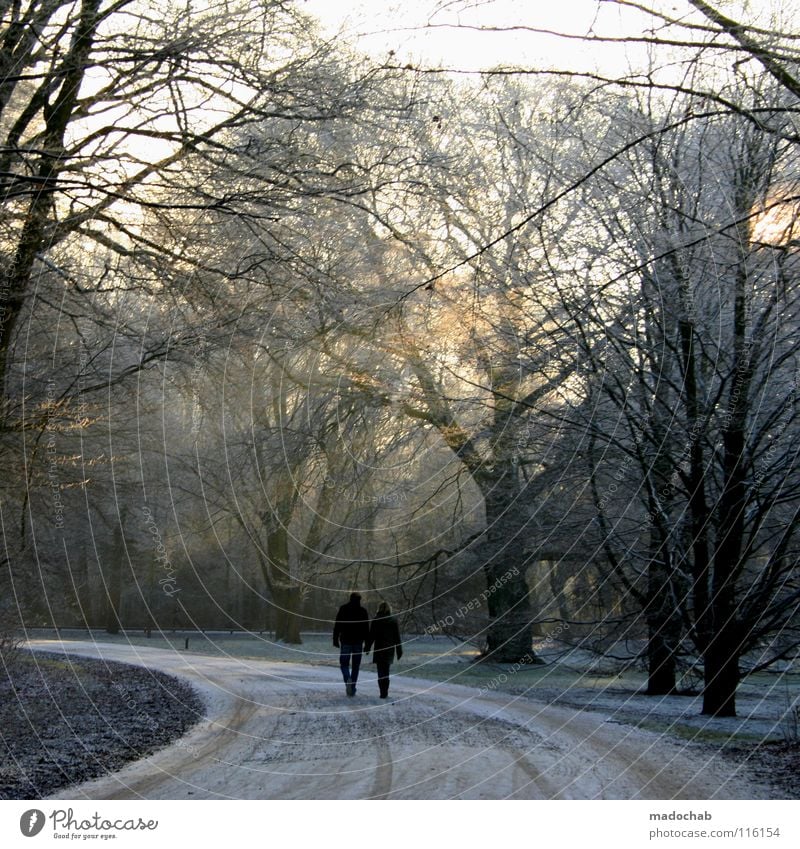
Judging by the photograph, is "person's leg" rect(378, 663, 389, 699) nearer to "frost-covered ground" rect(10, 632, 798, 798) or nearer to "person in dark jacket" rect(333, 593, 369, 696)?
"frost-covered ground" rect(10, 632, 798, 798)

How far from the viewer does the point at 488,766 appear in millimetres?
5430

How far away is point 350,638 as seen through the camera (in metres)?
6.59

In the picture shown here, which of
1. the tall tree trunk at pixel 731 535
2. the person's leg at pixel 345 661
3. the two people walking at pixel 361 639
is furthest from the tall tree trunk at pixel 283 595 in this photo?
the tall tree trunk at pixel 731 535

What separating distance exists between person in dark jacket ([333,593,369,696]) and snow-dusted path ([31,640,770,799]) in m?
0.23

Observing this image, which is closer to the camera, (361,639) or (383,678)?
(361,639)

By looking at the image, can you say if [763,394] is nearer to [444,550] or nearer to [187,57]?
[444,550]

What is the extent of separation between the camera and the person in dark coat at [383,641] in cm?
671

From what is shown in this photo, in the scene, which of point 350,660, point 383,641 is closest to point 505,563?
point 350,660

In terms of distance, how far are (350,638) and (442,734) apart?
919 millimetres

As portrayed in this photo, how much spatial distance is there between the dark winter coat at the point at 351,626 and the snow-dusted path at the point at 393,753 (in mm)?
481

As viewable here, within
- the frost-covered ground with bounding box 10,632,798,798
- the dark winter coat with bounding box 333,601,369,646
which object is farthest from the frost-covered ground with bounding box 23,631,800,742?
the dark winter coat with bounding box 333,601,369,646

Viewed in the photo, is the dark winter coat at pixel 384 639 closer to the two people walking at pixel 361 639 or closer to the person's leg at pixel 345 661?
the two people walking at pixel 361 639

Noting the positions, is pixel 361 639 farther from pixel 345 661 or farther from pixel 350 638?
pixel 345 661
